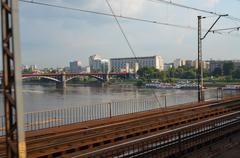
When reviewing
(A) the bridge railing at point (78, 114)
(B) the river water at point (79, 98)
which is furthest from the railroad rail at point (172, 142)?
(B) the river water at point (79, 98)

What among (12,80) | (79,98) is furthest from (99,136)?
(79,98)

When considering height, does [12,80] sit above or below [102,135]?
above

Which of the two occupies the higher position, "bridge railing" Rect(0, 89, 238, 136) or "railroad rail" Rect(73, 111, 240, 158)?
"railroad rail" Rect(73, 111, 240, 158)

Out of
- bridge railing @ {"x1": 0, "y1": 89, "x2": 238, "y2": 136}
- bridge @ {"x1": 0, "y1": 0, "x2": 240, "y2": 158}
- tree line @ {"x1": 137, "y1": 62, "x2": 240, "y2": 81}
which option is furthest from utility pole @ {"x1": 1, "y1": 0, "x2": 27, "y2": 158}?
tree line @ {"x1": 137, "y1": 62, "x2": 240, "y2": 81}

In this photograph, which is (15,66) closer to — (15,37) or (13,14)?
(15,37)

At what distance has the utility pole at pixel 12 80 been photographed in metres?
5.55

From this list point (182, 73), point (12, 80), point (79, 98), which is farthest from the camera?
point (182, 73)

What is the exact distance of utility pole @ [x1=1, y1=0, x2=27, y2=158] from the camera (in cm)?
555

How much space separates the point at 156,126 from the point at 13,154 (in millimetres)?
9431

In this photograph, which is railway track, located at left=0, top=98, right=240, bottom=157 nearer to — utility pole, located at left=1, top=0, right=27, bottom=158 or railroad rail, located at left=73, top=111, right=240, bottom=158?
railroad rail, located at left=73, top=111, right=240, bottom=158

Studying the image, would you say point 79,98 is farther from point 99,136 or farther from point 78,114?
point 99,136

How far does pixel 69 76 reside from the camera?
257 feet

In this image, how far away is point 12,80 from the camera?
5.83 m

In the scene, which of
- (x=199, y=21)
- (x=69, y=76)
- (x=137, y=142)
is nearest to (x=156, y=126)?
(x=137, y=142)
